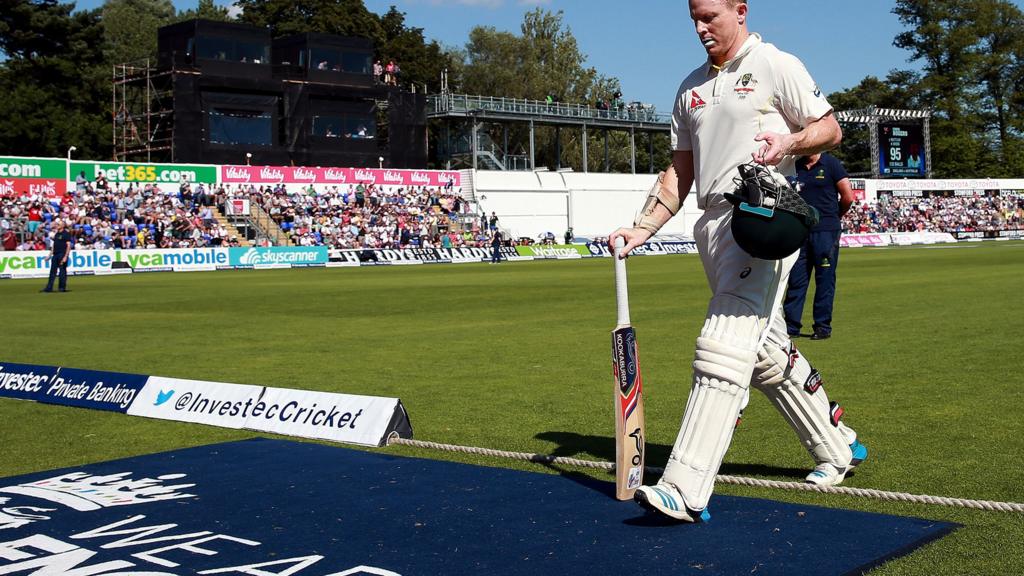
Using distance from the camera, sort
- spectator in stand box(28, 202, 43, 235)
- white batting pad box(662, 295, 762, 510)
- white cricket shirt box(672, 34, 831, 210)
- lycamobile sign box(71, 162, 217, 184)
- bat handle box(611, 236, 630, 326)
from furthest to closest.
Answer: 1. lycamobile sign box(71, 162, 217, 184)
2. spectator in stand box(28, 202, 43, 235)
3. bat handle box(611, 236, 630, 326)
4. white cricket shirt box(672, 34, 831, 210)
5. white batting pad box(662, 295, 762, 510)

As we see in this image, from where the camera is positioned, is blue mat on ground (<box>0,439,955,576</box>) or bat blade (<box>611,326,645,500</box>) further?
bat blade (<box>611,326,645,500</box>)

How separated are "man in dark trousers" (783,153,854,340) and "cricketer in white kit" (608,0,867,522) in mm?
7250

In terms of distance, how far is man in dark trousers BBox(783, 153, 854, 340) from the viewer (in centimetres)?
1220

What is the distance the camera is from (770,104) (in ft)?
15.9

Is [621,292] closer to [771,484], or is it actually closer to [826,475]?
[771,484]

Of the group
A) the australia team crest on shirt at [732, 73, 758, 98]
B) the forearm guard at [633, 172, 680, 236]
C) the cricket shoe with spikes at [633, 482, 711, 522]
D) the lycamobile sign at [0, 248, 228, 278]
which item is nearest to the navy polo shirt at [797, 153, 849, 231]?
the forearm guard at [633, 172, 680, 236]

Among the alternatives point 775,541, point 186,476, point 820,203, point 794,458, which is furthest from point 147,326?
point 775,541

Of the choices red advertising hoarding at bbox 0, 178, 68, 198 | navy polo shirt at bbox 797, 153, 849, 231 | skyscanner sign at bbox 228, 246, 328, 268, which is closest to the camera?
navy polo shirt at bbox 797, 153, 849, 231

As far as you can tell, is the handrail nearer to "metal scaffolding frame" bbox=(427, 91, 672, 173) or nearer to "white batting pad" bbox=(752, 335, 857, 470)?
"metal scaffolding frame" bbox=(427, 91, 672, 173)

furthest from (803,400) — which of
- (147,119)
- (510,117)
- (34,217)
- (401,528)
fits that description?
(510,117)

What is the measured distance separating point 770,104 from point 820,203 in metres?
7.77

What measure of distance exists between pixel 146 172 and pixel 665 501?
49050mm

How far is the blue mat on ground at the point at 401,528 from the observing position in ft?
13.6

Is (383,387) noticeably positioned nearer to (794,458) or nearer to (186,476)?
(186,476)
